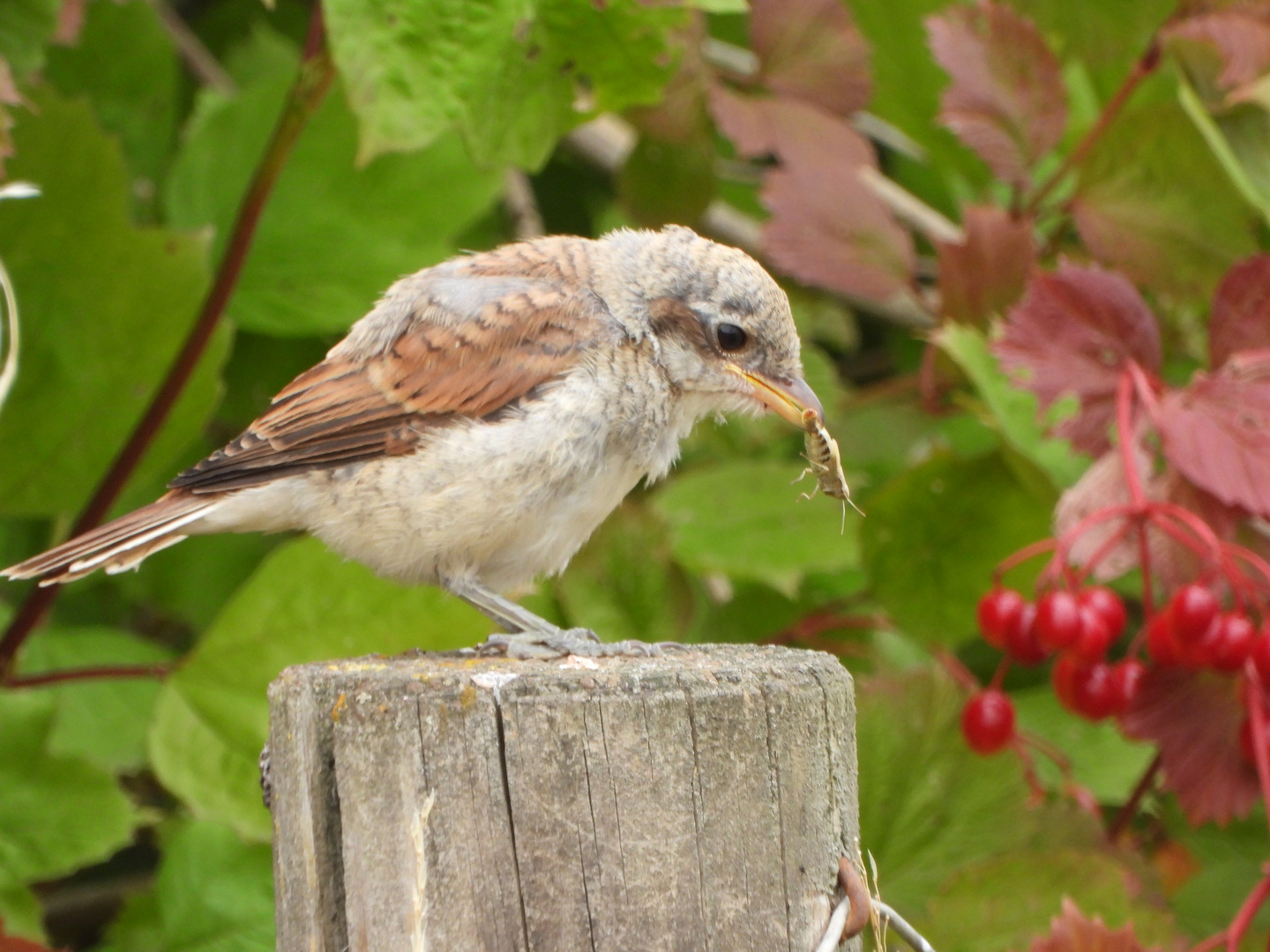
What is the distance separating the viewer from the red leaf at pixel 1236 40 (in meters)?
3.20

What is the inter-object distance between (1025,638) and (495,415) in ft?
3.89

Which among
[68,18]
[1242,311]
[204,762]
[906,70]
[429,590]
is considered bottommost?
[204,762]

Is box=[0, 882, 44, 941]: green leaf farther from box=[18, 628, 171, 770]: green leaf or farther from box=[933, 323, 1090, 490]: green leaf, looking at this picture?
Result: box=[933, 323, 1090, 490]: green leaf

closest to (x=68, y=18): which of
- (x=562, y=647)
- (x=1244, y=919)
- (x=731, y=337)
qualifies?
(x=731, y=337)

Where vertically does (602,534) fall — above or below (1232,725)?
below

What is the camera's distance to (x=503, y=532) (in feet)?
8.63

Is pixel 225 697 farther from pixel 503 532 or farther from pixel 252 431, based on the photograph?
pixel 503 532

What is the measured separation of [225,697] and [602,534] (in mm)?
1069

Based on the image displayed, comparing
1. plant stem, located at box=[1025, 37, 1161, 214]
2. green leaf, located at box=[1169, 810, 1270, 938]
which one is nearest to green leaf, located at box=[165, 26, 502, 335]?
plant stem, located at box=[1025, 37, 1161, 214]

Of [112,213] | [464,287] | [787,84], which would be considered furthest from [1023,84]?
[112,213]

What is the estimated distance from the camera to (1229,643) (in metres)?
2.59

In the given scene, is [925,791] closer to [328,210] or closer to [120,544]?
[120,544]

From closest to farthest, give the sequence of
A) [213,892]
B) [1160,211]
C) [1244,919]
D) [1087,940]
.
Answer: [1087,940] < [1244,919] < [213,892] < [1160,211]

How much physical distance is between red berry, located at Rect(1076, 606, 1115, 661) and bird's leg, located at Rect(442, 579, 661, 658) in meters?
0.93
